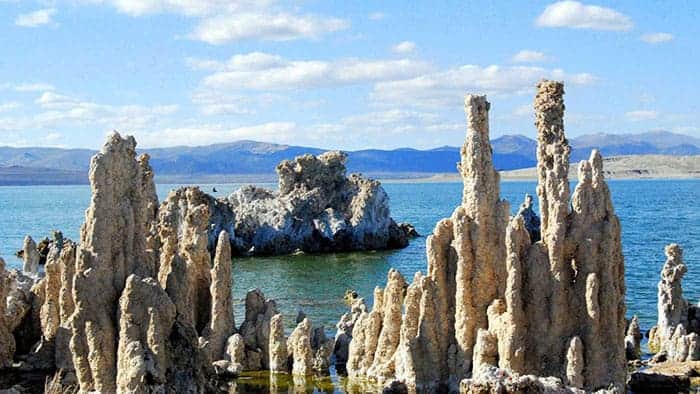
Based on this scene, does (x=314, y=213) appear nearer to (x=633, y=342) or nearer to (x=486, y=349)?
(x=633, y=342)

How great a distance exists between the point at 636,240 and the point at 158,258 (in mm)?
69478

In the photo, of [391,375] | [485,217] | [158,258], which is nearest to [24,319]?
[158,258]

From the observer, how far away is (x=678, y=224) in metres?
120

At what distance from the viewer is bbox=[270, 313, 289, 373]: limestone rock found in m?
33.3

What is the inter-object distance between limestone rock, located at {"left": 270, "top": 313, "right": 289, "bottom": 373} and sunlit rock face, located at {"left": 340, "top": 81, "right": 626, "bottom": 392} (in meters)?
4.47

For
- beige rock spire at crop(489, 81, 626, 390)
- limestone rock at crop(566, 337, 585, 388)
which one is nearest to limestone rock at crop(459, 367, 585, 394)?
limestone rock at crop(566, 337, 585, 388)

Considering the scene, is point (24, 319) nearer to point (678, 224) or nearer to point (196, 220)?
point (196, 220)

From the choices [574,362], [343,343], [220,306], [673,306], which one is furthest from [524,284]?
[673,306]

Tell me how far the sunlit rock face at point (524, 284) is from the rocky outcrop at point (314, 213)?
210ft

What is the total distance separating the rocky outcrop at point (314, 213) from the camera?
9456cm

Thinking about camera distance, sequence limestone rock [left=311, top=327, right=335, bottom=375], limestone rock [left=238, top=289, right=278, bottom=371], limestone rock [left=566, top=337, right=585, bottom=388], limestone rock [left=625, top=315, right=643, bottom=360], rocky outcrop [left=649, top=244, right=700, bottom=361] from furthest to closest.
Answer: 1. rocky outcrop [left=649, top=244, right=700, bottom=361]
2. limestone rock [left=625, top=315, right=643, bottom=360]
3. limestone rock [left=238, top=289, right=278, bottom=371]
4. limestone rock [left=311, top=327, right=335, bottom=375]
5. limestone rock [left=566, top=337, right=585, bottom=388]

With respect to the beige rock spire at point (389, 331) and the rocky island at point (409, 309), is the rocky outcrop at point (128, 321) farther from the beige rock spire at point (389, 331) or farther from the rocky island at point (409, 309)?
the beige rock spire at point (389, 331)

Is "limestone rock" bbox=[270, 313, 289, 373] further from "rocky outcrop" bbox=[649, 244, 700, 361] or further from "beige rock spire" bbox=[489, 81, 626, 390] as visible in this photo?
"rocky outcrop" bbox=[649, 244, 700, 361]

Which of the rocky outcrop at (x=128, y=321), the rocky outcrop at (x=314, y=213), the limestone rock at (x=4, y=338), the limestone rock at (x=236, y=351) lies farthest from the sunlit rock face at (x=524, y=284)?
the rocky outcrop at (x=314, y=213)
